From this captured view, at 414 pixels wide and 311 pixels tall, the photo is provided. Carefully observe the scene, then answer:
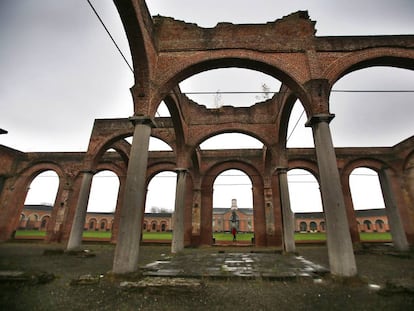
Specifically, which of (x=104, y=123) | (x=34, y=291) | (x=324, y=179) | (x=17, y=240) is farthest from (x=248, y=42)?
(x=17, y=240)

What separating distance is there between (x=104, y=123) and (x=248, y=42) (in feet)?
34.1

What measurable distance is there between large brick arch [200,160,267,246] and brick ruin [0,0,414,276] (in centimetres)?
8

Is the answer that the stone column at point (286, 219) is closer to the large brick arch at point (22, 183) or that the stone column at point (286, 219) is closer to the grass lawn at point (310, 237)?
the grass lawn at point (310, 237)

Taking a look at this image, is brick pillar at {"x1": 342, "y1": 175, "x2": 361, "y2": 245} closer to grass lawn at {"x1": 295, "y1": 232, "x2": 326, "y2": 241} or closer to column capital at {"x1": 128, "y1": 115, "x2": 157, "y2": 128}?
grass lawn at {"x1": 295, "y1": 232, "x2": 326, "y2": 241}

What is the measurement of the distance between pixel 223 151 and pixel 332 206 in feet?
38.3

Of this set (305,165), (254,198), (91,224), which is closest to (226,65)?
(254,198)

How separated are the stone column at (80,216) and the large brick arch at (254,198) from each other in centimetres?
819

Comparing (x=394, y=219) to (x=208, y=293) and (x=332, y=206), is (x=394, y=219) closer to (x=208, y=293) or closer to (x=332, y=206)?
(x=332, y=206)

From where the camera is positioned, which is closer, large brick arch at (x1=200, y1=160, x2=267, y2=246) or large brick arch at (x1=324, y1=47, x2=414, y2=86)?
large brick arch at (x1=324, y1=47, x2=414, y2=86)

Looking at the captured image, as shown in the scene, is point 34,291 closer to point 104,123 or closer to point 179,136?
point 179,136

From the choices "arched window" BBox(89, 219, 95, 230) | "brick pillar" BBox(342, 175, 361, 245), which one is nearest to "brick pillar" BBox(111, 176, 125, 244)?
"brick pillar" BBox(342, 175, 361, 245)

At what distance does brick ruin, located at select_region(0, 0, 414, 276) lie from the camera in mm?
5821

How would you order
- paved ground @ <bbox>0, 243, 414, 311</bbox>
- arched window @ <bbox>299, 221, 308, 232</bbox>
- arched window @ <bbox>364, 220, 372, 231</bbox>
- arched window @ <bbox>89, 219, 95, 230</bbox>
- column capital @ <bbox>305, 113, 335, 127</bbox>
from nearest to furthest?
paved ground @ <bbox>0, 243, 414, 311</bbox>
column capital @ <bbox>305, 113, 335, 127</bbox>
arched window @ <bbox>364, 220, 372, 231</bbox>
arched window @ <bbox>89, 219, 95, 230</bbox>
arched window @ <bbox>299, 221, 308, 232</bbox>

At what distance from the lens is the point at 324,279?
4848 millimetres
